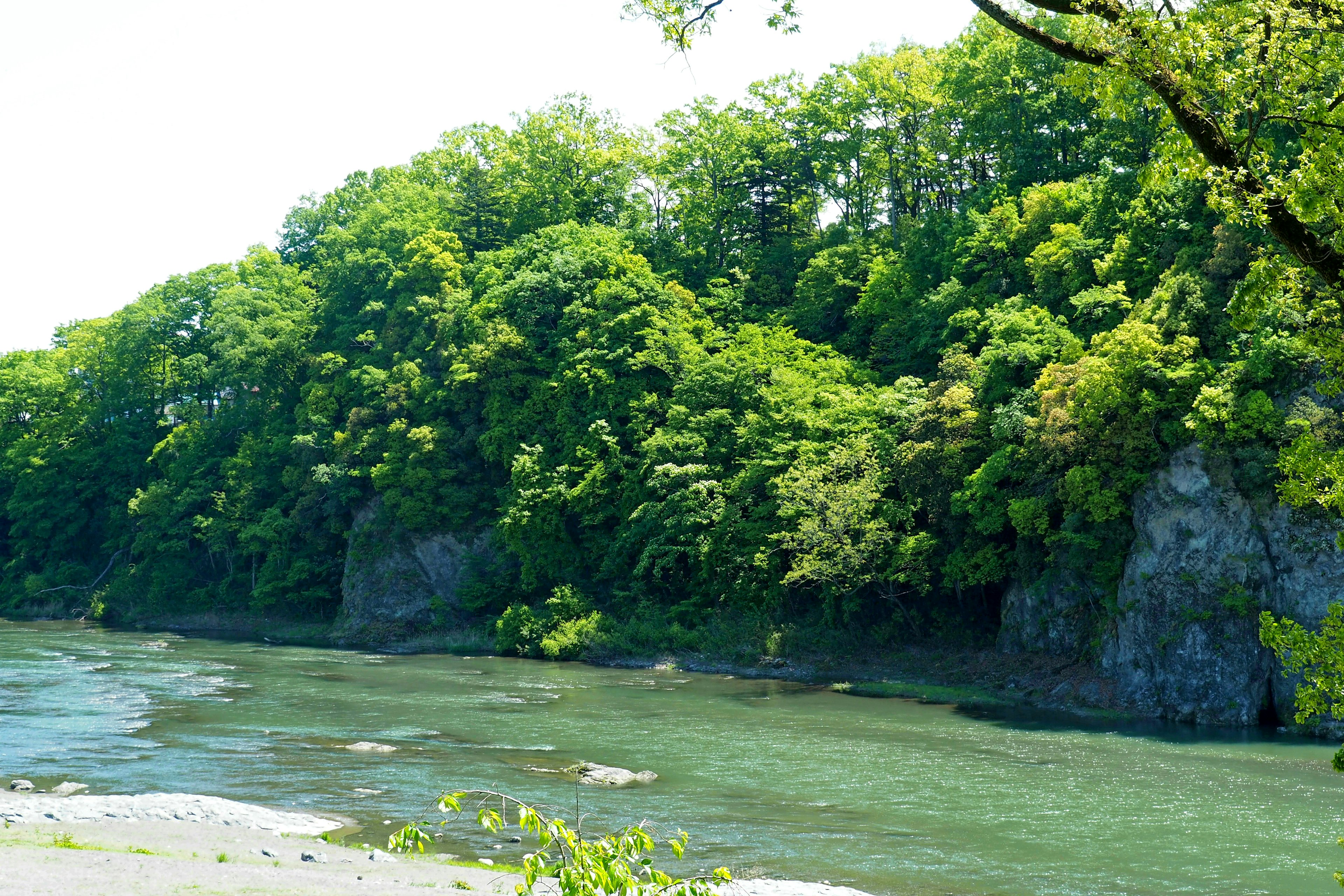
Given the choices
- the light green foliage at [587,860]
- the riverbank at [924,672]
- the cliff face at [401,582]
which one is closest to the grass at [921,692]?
the riverbank at [924,672]

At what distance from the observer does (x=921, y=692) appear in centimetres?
3688

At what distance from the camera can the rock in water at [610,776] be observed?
78.8 feet

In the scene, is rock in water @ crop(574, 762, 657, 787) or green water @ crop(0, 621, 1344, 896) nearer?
green water @ crop(0, 621, 1344, 896)

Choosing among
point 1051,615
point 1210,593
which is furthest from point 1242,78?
point 1051,615

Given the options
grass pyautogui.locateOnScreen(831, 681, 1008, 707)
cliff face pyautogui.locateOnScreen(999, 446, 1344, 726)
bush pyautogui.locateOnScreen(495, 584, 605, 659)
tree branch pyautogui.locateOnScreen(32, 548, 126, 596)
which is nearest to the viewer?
cliff face pyautogui.locateOnScreen(999, 446, 1344, 726)

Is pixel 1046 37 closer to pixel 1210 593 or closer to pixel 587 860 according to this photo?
pixel 587 860

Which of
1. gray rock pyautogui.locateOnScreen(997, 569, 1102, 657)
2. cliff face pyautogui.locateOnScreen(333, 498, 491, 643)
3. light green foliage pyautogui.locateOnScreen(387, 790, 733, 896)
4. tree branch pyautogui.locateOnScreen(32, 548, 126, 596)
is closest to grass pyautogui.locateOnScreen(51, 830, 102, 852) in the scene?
light green foliage pyautogui.locateOnScreen(387, 790, 733, 896)

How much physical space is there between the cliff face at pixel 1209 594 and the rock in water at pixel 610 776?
52.9ft

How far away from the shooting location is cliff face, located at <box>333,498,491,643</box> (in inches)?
2138

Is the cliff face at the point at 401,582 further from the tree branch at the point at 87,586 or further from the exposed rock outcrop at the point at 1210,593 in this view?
the exposed rock outcrop at the point at 1210,593

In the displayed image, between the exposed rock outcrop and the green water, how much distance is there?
5.94 ft

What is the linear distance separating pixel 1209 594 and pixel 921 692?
968 centimetres

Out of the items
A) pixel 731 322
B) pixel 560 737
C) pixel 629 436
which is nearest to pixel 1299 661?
pixel 560 737

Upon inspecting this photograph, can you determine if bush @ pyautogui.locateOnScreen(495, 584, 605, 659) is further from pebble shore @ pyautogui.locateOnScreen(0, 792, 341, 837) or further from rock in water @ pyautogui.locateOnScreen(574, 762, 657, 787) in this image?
pebble shore @ pyautogui.locateOnScreen(0, 792, 341, 837)
